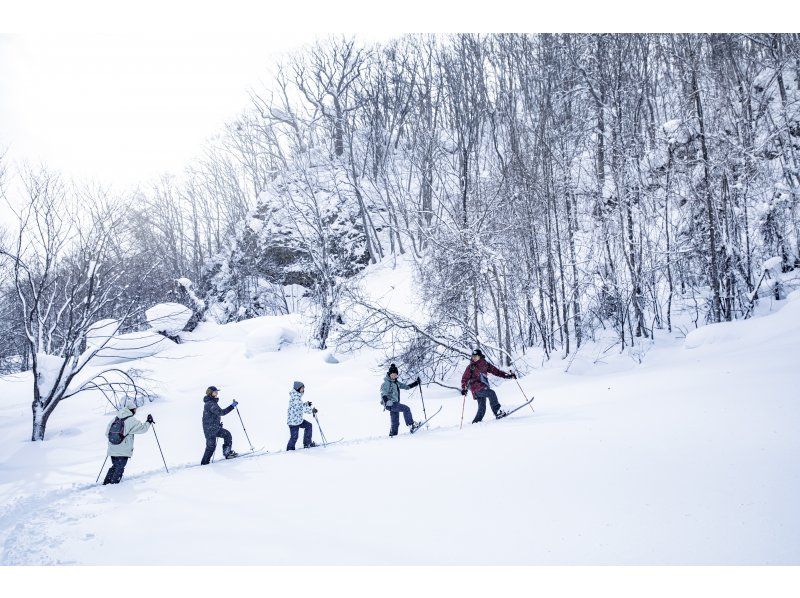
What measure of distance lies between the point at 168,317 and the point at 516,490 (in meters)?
19.7

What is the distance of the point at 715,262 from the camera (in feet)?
39.7

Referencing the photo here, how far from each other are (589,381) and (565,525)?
25.7ft

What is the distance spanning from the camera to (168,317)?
65.6 ft

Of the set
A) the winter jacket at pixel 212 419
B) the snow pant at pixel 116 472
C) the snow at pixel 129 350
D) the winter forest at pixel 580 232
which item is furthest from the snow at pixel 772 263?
the snow at pixel 129 350

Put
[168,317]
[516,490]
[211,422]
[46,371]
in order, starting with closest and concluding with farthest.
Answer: [516,490], [211,422], [46,371], [168,317]

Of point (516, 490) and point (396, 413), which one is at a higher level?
point (516, 490)

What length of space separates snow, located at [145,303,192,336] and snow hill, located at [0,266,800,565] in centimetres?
1011

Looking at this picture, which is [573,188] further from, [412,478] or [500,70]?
[500,70]

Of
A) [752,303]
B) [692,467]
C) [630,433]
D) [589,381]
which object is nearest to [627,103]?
[752,303]

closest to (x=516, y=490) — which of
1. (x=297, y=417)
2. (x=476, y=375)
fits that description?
(x=476, y=375)

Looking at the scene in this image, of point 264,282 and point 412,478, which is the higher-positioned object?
point 264,282

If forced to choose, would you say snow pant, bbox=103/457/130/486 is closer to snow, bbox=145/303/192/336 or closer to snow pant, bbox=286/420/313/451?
snow pant, bbox=286/420/313/451

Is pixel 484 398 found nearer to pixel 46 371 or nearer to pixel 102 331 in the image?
pixel 46 371

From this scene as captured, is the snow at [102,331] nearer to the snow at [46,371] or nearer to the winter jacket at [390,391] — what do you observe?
the snow at [46,371]
